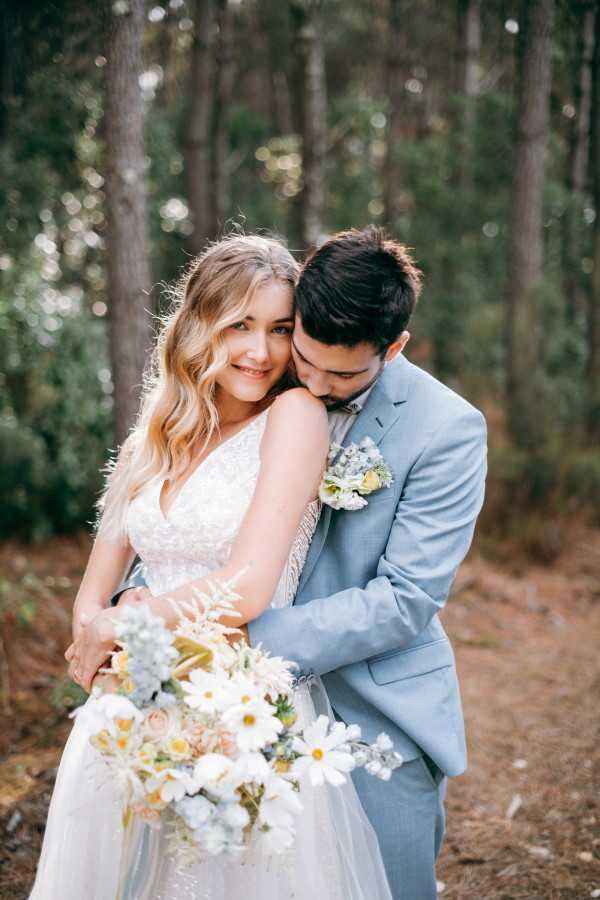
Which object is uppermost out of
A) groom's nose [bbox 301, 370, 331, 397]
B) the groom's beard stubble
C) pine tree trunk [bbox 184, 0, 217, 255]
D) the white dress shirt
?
pine tree trunk [bbox 184, 0, 217, 255]

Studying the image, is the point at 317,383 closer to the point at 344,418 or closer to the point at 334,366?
the point at 334,366

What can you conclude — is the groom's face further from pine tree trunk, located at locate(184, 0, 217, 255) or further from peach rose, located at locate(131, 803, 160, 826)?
pine tree trunk, located at locate(184, 0, 217, 255)

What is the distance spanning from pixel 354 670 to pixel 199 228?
9.79 metres

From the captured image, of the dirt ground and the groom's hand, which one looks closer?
the groom's hand

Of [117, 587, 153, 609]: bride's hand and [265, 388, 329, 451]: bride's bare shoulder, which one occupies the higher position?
[265, 388, 329, 451]: bride's bare shoulder

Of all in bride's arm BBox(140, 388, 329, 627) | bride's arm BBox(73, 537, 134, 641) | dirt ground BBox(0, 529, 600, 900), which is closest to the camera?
bride's arm BBox(140, 388, 329, 627)

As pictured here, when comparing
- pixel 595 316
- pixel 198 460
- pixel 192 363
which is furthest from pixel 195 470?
pixel 595 316

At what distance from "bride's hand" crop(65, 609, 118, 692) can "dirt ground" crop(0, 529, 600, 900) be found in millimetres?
1519

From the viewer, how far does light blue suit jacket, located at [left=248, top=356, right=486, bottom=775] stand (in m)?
2.10

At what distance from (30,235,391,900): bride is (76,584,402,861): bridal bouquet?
10.3 inches

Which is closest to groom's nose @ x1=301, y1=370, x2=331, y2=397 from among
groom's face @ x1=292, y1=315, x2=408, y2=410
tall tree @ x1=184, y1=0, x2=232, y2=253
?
groom's face @ x1=292, y1=315, x2=408, y2=410

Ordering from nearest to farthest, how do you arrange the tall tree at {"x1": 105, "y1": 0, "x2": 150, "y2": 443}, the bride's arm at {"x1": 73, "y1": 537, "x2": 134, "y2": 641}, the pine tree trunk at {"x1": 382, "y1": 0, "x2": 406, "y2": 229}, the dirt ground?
1. the bride's arm at {"x1": 73, "y1": 537, "x2": 134, "y2": 641}
2. the dirt ground
3. the tall tree at {"x1": 105, "y1": 0, "x2": 150, "y2": 443}
4. the pine tree trunk at {"x1": 382, "y1": 0, "x2": 406, "y2": 229}

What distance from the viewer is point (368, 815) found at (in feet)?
7.62

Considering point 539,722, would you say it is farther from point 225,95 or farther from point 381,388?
point 225,95
